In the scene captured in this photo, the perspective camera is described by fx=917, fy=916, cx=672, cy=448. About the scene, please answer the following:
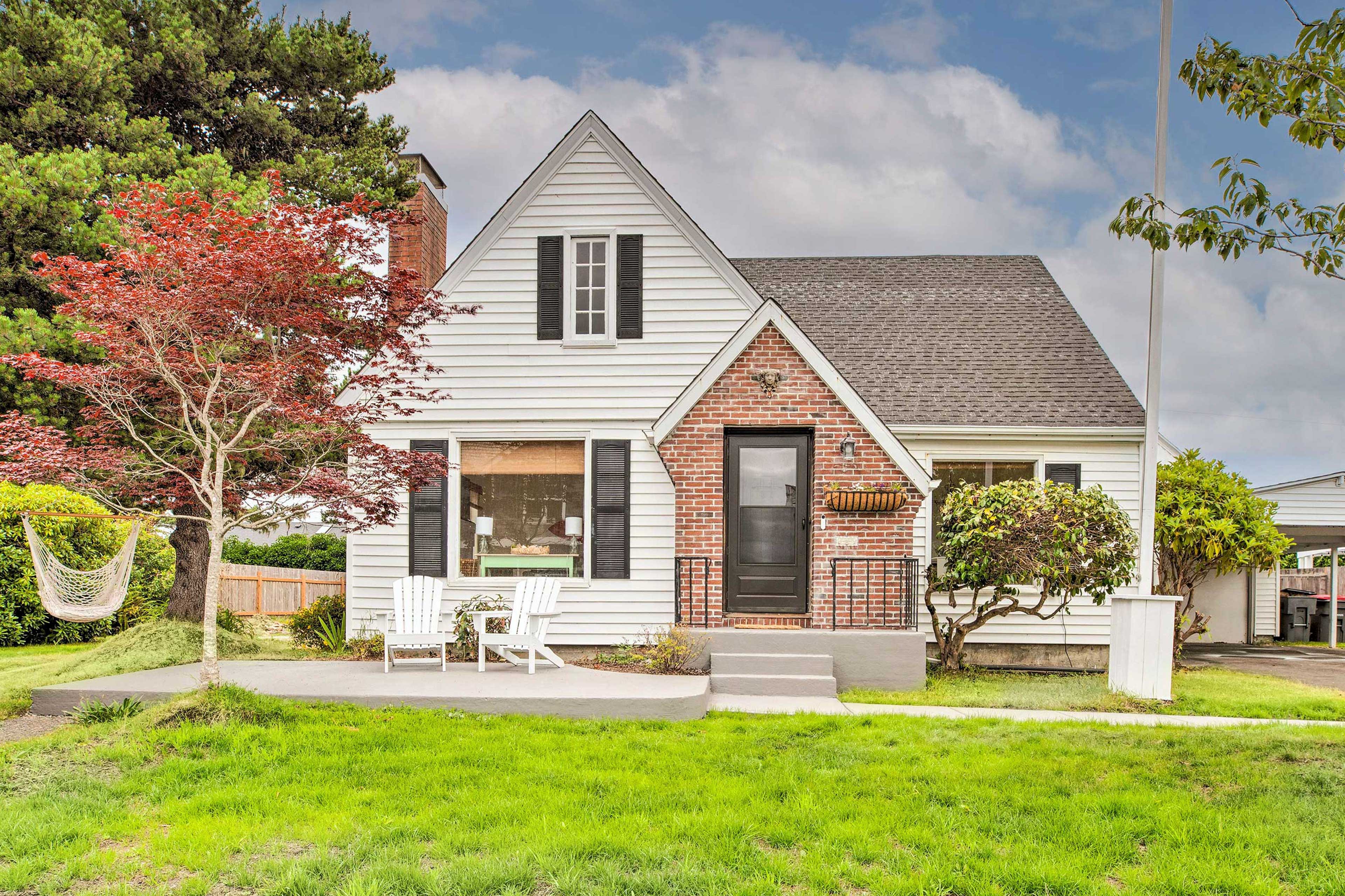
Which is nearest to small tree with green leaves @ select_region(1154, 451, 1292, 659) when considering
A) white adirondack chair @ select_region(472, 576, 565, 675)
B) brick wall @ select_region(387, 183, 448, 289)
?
white adirondack chair @ select_region(472, 576, 565, 675)

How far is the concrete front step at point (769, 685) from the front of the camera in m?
8.30

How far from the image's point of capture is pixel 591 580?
1017 centimetres

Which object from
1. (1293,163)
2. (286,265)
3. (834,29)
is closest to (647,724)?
(286,265)

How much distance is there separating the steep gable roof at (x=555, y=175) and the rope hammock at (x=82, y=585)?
433 centimetres

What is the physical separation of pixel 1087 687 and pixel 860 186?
36.9 feet

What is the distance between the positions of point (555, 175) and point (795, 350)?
3540mm

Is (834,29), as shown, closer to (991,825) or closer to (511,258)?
(511,258)

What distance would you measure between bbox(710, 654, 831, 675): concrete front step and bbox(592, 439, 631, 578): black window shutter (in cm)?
187

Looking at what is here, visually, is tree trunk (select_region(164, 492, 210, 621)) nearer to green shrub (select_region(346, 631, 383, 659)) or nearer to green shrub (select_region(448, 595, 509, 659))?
green shrub (select_region(346, 631, 383, 659))

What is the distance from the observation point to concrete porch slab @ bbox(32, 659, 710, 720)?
7051 mm

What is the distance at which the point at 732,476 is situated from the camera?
392 inches

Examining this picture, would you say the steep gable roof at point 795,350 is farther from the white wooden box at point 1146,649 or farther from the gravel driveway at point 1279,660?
the gravel driveway at point 1279,660

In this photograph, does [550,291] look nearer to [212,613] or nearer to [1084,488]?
[212,613]

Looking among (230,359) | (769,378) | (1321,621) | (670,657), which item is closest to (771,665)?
(670,657)
